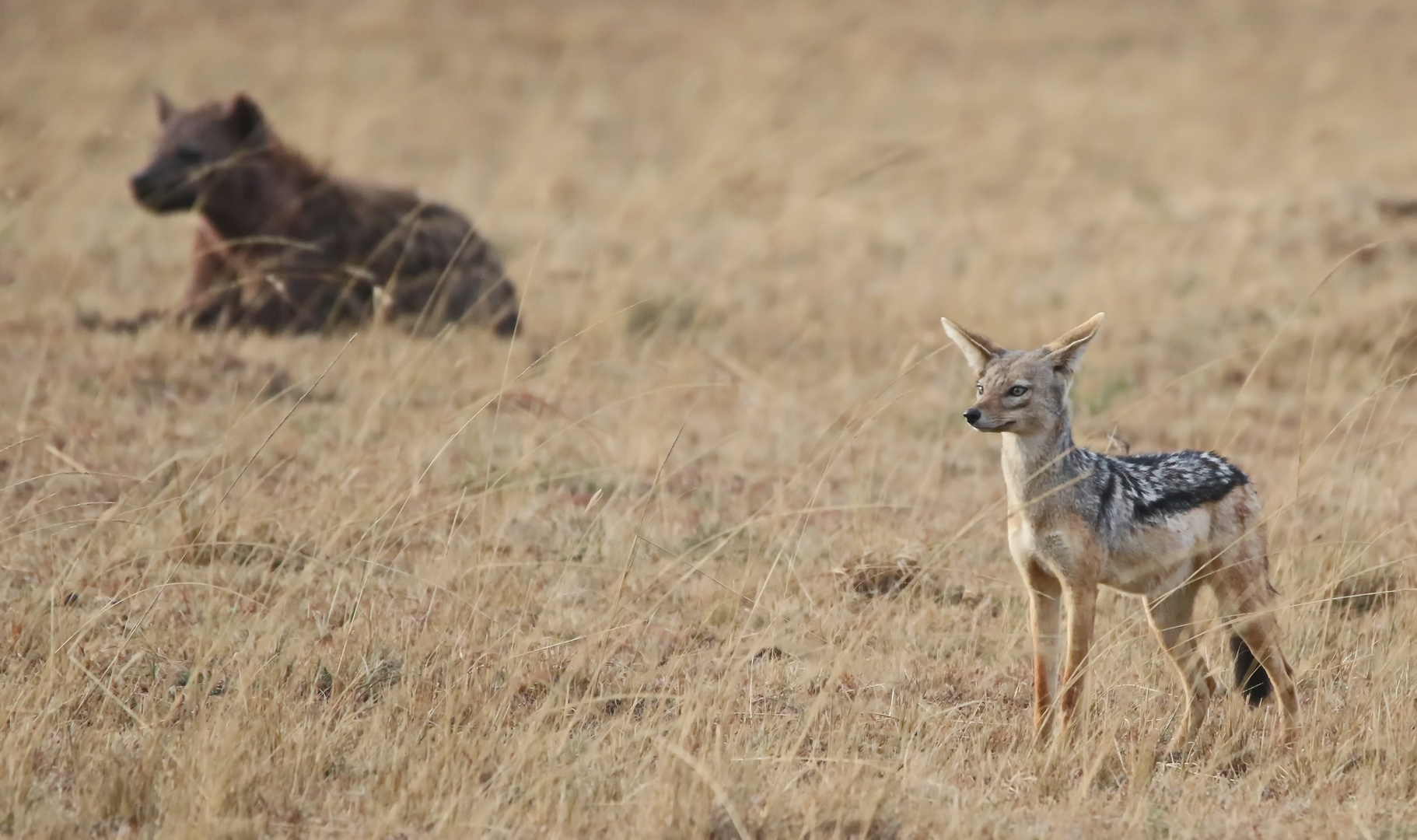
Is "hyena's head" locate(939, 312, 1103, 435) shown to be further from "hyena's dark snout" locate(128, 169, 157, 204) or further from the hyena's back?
"hyena's dark snout" locate(128, 169, 157, 204)

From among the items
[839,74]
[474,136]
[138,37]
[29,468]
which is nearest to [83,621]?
[29,468]

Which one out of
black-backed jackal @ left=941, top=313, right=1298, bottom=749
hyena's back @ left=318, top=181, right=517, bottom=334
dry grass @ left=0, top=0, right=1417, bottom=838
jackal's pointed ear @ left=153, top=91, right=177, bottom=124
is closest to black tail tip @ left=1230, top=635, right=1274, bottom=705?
black-backed jackal @ left=941, top=313, right=1298, bottom=749

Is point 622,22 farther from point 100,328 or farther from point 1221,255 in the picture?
point 100,328

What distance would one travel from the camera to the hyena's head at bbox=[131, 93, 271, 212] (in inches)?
429

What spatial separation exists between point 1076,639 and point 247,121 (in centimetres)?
833

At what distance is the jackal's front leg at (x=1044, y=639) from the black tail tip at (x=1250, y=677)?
681mm

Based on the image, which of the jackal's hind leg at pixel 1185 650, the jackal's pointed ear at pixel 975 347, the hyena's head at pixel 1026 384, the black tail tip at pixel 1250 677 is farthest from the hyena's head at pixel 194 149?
the black tail tip at pixel 1250 677

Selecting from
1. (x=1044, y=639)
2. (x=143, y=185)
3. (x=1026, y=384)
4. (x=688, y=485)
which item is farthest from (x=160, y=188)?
(x=1044, y=639)

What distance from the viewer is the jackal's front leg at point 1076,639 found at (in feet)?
16.6

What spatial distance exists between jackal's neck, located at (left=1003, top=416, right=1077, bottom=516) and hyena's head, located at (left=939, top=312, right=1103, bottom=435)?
41 millimetres

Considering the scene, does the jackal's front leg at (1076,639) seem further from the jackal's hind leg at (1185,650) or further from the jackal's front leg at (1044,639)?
the jackal's hind leg at (1185,650)

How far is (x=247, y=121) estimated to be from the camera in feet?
37.6

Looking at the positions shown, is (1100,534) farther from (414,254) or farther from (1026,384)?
(414,254)

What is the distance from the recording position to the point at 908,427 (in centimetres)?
943
